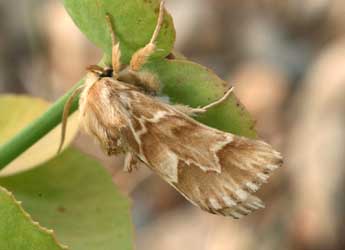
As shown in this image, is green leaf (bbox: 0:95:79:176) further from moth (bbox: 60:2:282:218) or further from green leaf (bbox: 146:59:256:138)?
green leaf (bbox: 146:59:256:138)

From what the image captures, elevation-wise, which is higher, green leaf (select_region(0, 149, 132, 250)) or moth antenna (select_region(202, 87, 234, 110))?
moth antenna (select_region(202, 87, 234, 110))

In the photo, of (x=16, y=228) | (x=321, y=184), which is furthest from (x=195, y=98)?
(x=321, y=184)

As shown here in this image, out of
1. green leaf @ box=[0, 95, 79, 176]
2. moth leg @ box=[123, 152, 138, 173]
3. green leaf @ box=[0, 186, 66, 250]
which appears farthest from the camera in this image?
moth leg @ box=[123, 152, 138, 173]

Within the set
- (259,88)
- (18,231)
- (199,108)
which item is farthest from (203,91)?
(259,88)

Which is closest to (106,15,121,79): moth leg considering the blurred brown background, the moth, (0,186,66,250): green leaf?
the moth

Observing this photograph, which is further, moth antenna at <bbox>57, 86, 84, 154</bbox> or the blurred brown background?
the blurred brown background

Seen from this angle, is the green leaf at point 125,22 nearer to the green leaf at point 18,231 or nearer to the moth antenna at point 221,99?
the moth antenna at point 221,99
